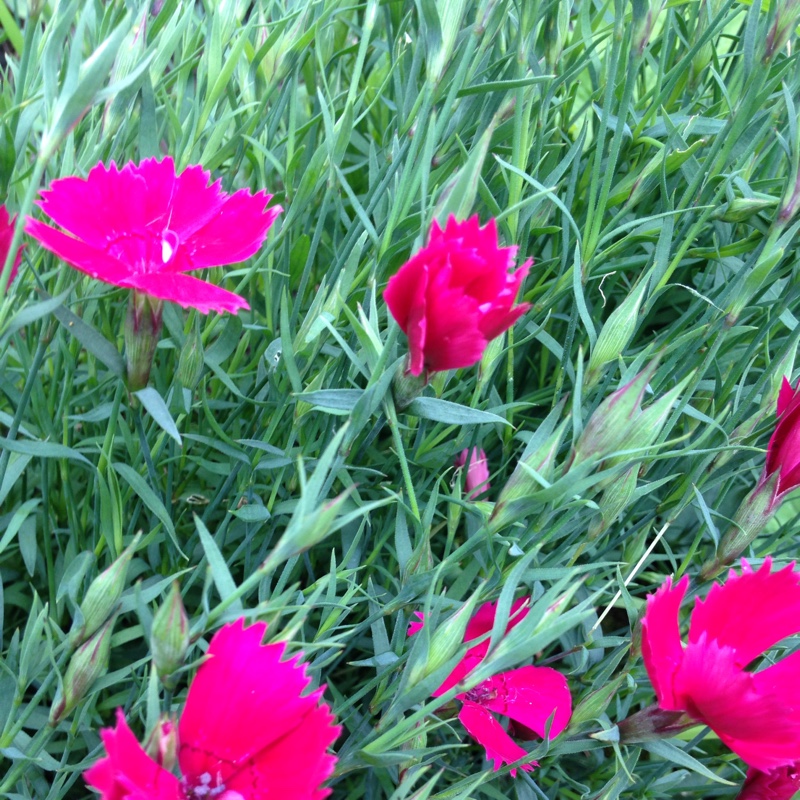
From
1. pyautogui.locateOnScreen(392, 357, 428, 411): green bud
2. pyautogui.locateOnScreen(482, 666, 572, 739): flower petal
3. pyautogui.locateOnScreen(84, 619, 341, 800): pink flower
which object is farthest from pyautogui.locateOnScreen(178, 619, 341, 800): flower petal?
pyautogui.locateOnScreen(482, 666, 572, 739): flower petal

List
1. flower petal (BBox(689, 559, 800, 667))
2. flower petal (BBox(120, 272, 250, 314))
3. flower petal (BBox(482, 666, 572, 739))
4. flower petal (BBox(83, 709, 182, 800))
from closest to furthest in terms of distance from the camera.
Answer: flower petal (BBox(83, 709, 182, 800)), flower petal (BBox(120, 272, 250, 314)), flower petal (BBox(689, 559, 800, 667)), flower petal (BBox(482, 666, 572, 739))

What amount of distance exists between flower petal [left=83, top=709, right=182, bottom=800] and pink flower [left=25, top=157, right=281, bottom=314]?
0.86ft

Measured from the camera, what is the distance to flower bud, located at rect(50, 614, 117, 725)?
567 mm

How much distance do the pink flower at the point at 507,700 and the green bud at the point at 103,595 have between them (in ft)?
0.88

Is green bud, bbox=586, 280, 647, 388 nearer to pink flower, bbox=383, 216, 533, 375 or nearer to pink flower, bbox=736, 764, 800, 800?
pink flower, bbox=383, 216, 533, 375

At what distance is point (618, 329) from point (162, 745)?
1.44 feet

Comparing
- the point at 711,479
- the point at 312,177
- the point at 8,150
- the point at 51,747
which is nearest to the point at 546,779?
the point at 711,479

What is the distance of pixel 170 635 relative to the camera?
493mm

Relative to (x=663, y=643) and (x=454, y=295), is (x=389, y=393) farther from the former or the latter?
(x=663, y=643)

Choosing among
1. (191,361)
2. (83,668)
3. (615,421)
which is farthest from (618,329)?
(83,668)

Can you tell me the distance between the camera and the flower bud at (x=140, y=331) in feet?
1.97

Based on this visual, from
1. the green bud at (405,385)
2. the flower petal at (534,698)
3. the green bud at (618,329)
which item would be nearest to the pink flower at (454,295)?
the green bud at (405,385)

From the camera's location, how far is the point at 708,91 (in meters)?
1.14

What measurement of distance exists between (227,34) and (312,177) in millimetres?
148
